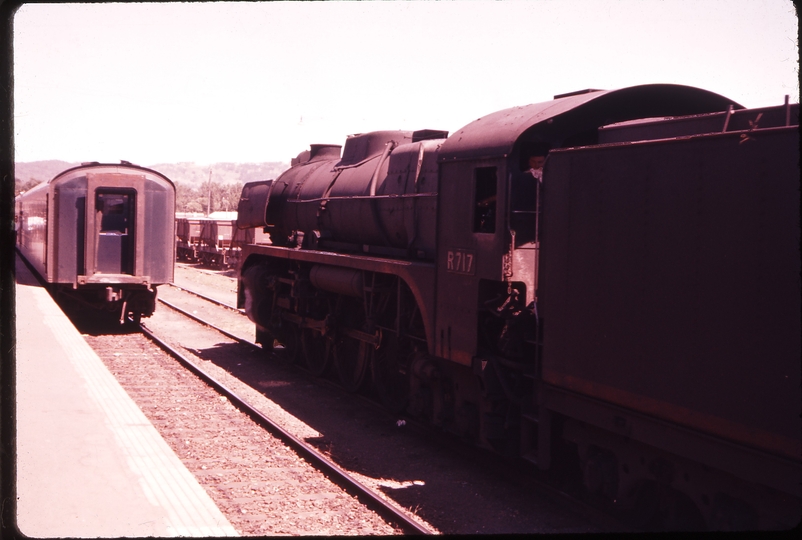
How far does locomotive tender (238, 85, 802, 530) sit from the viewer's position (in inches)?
158

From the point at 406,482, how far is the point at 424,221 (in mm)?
2993

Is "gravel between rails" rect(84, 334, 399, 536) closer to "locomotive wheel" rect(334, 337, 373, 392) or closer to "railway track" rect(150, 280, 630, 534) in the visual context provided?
"railway track" rect(150, 280, 630, 534)

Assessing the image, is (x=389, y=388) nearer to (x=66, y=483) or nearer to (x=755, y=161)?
(x=66, y=483)

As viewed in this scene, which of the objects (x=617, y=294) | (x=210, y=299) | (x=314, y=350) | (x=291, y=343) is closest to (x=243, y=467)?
(x=617, y=294)

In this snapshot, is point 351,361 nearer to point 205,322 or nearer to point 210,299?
point 205,322

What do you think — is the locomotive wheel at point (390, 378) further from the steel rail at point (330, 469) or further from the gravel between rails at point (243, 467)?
the gravel between rails at point (243, 467)

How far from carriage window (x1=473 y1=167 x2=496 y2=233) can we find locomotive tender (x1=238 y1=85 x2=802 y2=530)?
0.06ft

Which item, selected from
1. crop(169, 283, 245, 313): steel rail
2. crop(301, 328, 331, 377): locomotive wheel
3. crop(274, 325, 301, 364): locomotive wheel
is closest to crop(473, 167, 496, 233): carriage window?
crop(301, 328, 331, 377): locomotive wheel

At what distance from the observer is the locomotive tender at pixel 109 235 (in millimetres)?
15078

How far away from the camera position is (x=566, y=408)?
560 cm

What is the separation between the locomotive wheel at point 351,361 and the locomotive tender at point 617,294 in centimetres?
81

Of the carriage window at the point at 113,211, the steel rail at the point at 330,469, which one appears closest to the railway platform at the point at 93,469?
the steel rail at the point at 330,469

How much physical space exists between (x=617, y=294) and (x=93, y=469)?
163 inches

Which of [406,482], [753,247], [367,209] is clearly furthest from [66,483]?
[367,209]
